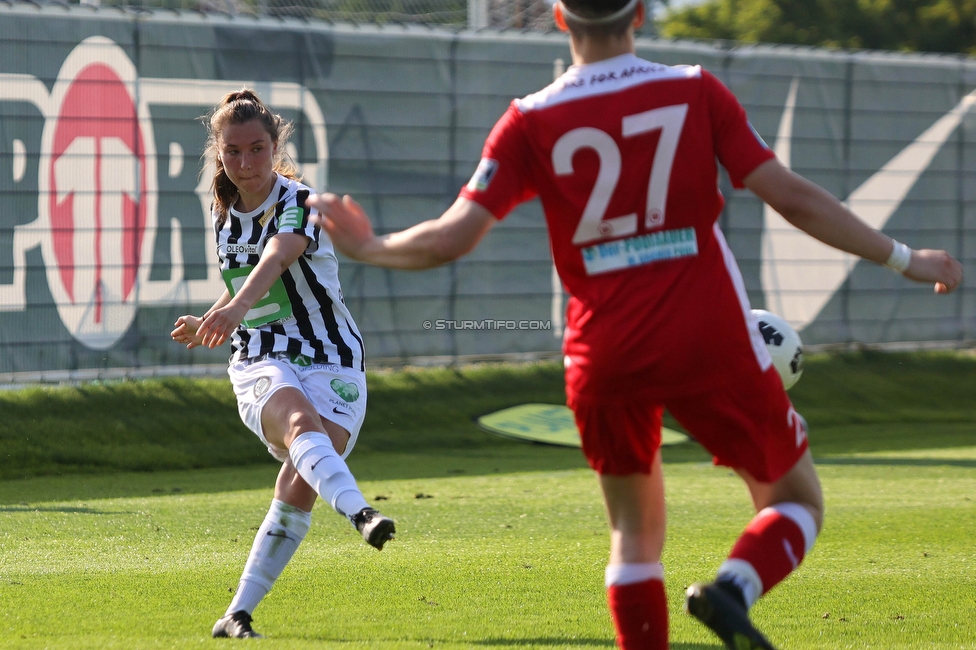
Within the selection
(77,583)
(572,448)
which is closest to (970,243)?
(572,448)

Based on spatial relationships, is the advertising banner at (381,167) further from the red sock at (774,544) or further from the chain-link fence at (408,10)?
the red sock at (774,544)

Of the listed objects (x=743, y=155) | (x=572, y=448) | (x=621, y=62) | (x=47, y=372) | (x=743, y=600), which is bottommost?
(x=572, y=448)

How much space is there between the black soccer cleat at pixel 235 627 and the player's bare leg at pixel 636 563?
1515mm

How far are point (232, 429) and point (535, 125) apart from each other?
7.71 m

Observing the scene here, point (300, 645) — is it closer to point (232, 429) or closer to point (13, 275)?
point (232, 429)

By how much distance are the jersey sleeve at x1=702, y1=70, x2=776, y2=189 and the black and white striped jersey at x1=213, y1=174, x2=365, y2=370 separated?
1863 mm

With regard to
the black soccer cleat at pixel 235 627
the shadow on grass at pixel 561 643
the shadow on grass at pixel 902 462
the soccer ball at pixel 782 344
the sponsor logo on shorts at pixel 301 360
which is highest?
the sponsor logo on shorts at pixel 301 360

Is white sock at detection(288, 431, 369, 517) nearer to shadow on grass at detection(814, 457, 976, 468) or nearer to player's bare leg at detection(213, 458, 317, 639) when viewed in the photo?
player's bare leg at detection(213, 458, 317, 639)

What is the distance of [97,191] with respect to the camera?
1012 cm

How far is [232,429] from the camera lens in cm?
998

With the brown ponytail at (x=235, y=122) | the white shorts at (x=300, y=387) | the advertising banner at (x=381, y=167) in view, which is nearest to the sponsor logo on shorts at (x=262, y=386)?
the white shorts at (x=300, y=387)

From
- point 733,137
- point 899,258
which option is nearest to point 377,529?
point 733,137

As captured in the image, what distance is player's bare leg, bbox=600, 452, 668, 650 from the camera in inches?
114

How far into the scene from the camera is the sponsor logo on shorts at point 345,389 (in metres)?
4.22
